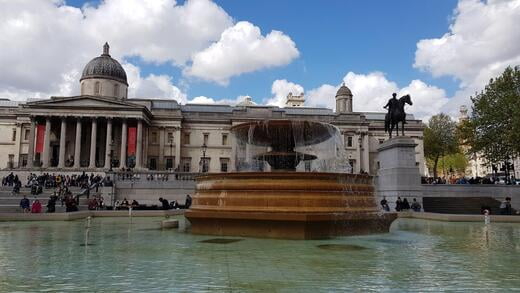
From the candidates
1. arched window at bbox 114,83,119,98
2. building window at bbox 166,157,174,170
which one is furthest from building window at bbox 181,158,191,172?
arched window at bbox 114,83,119,98

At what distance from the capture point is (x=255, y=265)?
7562 millimetres

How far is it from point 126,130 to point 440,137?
4758 centimetres

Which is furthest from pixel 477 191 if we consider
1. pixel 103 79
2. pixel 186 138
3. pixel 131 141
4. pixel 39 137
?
pixel 103 79

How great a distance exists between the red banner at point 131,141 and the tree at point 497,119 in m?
39.4

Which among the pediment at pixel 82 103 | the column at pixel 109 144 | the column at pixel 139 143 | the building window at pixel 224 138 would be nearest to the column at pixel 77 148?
the pediment at pixel 82 103

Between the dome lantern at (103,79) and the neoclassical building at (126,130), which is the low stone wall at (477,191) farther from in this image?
the dome lantern at (103,79)

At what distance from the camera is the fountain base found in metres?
11.5

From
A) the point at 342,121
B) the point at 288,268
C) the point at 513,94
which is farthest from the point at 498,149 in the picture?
the point at 288,268

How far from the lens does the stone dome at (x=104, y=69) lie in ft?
217

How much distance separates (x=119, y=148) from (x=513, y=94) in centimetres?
4747

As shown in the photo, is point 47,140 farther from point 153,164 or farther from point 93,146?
point 153,164

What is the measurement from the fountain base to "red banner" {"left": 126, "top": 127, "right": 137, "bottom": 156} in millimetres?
46337

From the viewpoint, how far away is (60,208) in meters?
28.0

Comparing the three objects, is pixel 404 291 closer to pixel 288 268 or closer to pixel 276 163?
pixel 288 268
